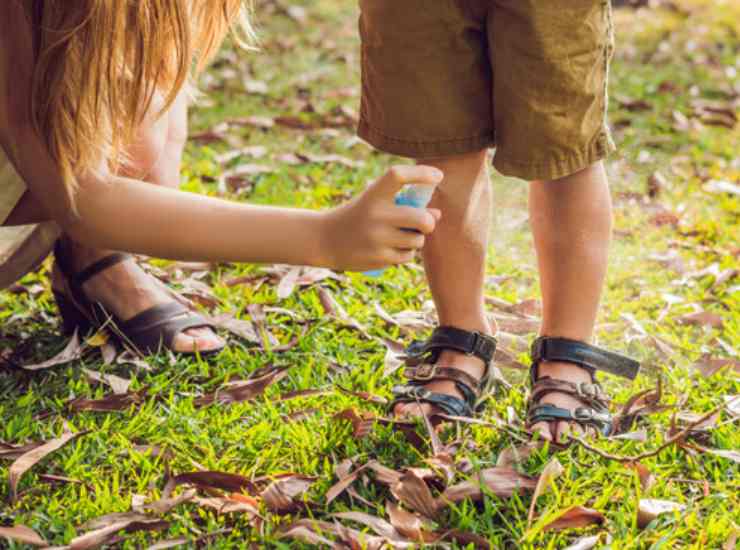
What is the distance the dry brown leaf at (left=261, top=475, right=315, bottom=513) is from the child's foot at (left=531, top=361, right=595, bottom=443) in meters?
0.48

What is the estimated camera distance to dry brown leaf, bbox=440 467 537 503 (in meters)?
1.74

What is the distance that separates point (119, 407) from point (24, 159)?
61 centimetres

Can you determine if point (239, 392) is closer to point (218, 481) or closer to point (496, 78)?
point (218, 481)

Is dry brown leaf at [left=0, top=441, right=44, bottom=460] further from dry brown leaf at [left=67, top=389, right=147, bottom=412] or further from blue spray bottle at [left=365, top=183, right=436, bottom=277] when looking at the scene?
blue spray bottle at [left=365, top=183, right=436, bottom=277]

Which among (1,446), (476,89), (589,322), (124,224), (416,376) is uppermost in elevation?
(476,89)

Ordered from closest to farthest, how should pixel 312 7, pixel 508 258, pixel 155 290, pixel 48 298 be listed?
pixel 155 290, pixel 48 298, pixel 508 258, pixel 312 7

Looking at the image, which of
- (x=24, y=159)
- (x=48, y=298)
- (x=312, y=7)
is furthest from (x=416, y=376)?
(x=312, y=7)

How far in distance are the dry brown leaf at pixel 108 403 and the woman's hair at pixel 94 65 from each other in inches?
22.1

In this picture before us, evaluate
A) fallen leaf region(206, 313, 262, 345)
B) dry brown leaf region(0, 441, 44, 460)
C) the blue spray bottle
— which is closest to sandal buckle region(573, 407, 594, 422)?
the blue spray bottle

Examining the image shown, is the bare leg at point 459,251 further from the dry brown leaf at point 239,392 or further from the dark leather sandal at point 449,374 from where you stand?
the dry brown leaf at point 239,392

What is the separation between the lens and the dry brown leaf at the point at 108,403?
2.07 m

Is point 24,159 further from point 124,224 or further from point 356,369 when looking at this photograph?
point 356,369

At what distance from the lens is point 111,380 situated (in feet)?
7.18

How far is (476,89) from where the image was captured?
1.98m
